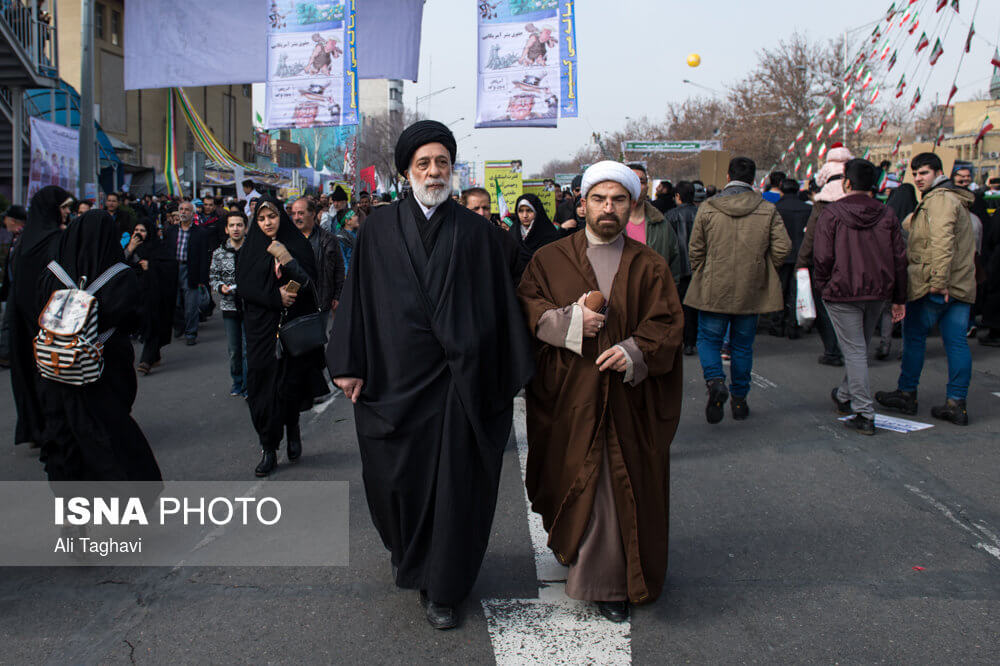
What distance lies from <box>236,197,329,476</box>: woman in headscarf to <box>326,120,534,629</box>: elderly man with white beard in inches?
89.5

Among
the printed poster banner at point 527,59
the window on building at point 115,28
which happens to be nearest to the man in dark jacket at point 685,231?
the printed poster banner at point 527,59

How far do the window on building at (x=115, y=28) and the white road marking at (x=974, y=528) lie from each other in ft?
134

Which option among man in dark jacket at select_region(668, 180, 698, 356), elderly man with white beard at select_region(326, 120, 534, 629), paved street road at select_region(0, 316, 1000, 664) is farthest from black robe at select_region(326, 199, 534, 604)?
man in dark jacket at select_region(668, 180, 698, 356)

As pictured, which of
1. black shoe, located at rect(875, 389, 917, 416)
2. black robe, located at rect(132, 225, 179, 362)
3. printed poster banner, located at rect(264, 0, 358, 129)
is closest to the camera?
black shoe, located at rect(875, 389, 917, 416)

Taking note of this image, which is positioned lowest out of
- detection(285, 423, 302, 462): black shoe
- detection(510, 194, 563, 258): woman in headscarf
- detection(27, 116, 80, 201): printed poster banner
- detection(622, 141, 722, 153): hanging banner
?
detection(285, 423, 302, 462): black shoe

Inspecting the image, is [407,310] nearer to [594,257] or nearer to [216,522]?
[594,257]

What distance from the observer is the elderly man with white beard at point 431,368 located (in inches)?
138

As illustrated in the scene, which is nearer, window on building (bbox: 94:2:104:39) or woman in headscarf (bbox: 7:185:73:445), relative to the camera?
woman in headscarf (bbox: 7:185:73:445)

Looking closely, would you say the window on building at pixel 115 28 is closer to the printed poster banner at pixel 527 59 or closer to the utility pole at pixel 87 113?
the utility pole at pixel 87 113

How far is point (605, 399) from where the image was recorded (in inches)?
141

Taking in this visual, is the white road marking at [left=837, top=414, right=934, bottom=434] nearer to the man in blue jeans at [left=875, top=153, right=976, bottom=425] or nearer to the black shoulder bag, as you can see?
the man in blue jeans at [left=875, top=153, right=976, bottom=425]

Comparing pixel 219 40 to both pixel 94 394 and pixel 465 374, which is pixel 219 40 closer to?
pixel 94 394

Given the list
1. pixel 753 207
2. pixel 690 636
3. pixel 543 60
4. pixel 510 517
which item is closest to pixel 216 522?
pixel 510 517

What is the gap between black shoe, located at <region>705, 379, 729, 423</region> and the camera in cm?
669
